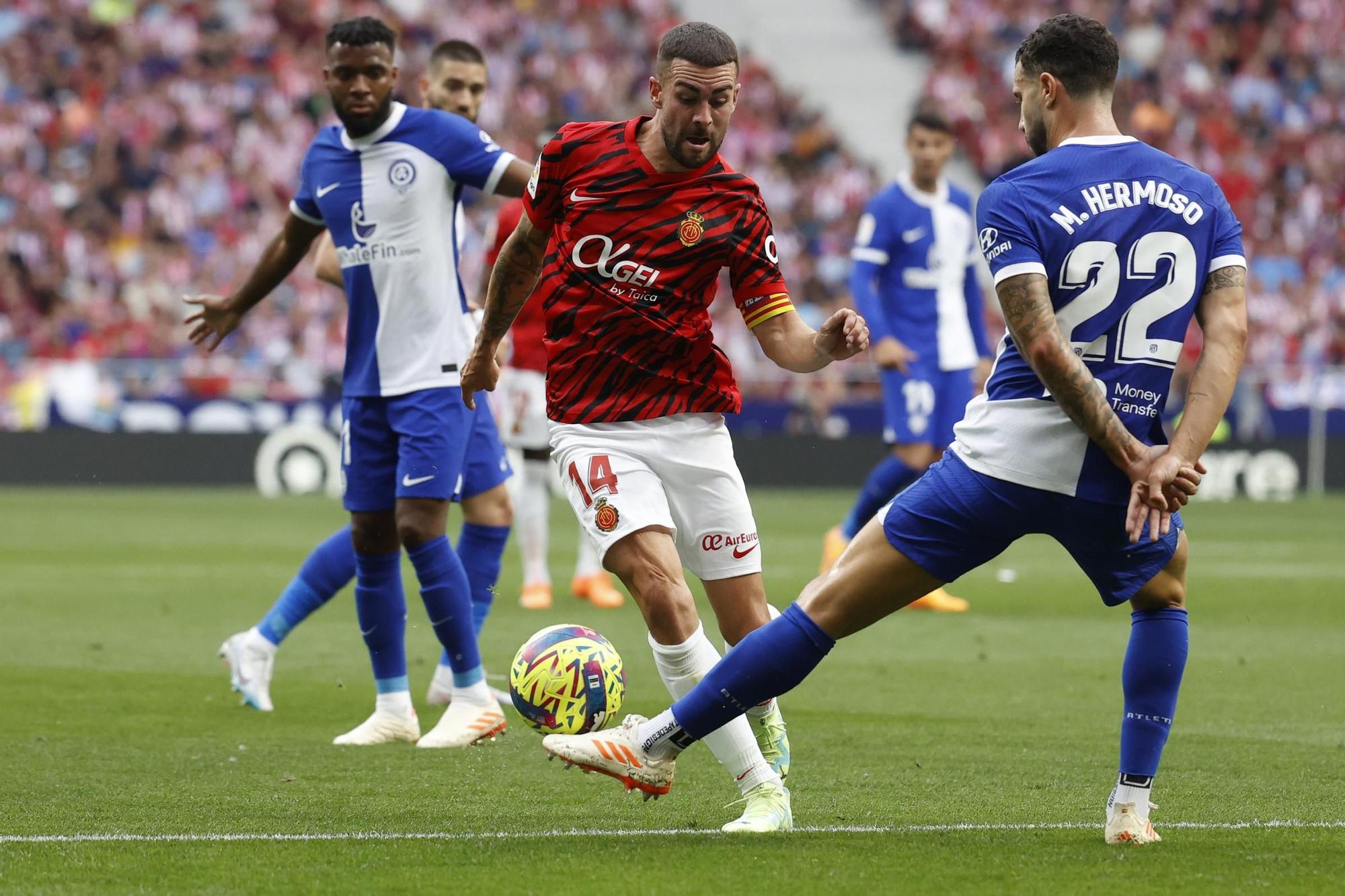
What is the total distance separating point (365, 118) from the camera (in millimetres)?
6723

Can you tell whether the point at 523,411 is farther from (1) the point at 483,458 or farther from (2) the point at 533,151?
(2) the point at 533,151

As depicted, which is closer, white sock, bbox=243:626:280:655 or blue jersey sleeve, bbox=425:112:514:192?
blue jersey sleeve, bbox=425:112:514:192

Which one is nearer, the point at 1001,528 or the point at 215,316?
the point at 1001,528

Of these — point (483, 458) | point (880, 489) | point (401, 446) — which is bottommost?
point (880, 489)

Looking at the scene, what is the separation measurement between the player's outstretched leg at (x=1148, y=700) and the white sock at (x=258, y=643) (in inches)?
155

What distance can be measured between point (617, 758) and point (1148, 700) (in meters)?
1.44

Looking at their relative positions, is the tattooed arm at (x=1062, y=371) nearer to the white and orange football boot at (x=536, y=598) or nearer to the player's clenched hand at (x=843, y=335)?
the player's clenched hand at (x=843, y=335)

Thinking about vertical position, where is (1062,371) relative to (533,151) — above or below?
below

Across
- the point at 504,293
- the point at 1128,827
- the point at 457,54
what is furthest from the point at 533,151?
the point at 1128,827

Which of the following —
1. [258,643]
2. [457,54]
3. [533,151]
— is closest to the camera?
[258,643]

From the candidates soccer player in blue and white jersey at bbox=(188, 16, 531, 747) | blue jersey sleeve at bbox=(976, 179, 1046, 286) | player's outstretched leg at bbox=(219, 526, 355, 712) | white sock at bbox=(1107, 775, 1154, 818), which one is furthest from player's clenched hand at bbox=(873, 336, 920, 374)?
blue jersey sleeve at bbox=(976, 179, 1046, 286)

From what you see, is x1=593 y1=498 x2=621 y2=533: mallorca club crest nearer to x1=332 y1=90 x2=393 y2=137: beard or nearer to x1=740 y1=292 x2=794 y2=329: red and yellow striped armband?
x1=740 y1=292 x2=794 y2=329: red and yellow striped armband

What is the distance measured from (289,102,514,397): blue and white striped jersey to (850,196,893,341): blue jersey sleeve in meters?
5.03

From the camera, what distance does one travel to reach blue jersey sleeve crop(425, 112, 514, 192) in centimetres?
672
